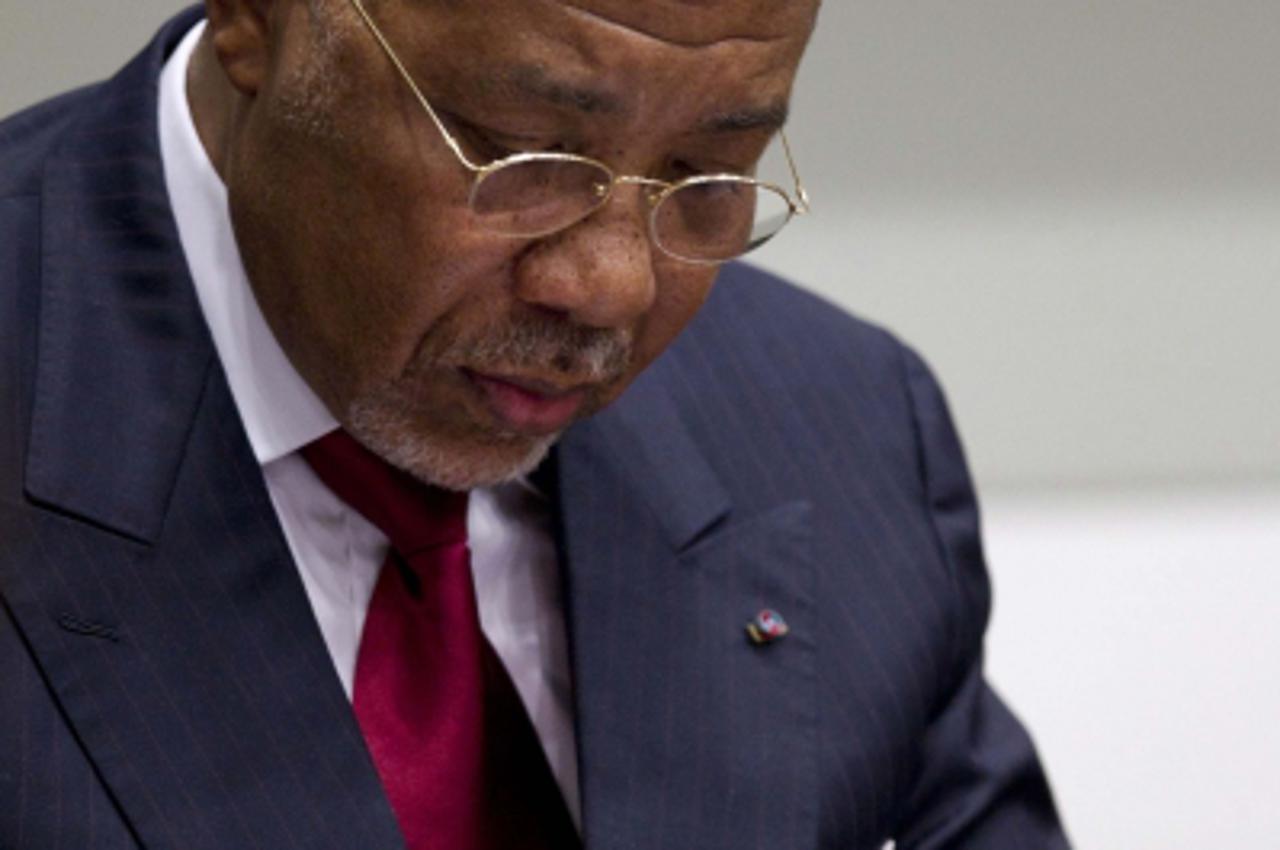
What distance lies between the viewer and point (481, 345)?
1.42 m

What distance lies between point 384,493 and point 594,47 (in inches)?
14.7

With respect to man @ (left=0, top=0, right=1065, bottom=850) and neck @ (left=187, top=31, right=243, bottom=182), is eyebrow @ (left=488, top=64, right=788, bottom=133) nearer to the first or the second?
man @ (left=0, top=0, right=1065, bottom=850)

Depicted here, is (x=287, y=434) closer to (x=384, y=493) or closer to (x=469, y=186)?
(x=384, y=493)

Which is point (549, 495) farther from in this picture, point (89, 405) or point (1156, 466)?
point (1156, 466)

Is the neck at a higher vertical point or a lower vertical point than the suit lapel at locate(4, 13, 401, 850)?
higher

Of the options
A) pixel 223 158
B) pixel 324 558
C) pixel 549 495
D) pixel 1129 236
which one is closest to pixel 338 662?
pixel 324 558

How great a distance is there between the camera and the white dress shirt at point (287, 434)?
153cm

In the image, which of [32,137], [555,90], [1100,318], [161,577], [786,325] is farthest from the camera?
[1100,318]

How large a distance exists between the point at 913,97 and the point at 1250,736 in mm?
841

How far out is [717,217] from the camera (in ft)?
4.84

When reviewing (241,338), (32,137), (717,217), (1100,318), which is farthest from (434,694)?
(1100,318)

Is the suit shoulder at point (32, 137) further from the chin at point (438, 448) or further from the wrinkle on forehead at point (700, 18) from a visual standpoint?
the wrinkle on forehead at point (700, 18)

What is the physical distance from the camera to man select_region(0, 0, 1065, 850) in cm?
138

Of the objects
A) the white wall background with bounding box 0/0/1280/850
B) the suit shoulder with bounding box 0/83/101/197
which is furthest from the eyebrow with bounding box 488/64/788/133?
the white wall background with bounding box 0/0/1280/850
